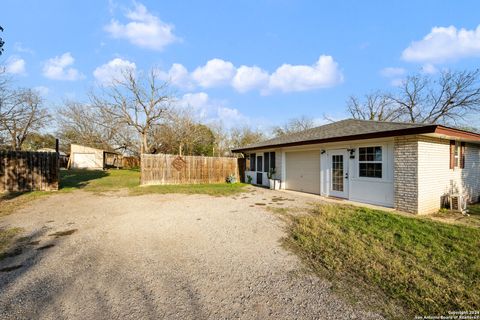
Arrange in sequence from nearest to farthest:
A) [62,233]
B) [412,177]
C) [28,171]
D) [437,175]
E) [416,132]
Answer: [62,233] → [416,132] → [412,177] → [437,175] → [28,171]

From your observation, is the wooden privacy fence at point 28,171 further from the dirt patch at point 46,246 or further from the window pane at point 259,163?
the window pane at point 259,163

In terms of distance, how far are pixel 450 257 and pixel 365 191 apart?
464 centimetres

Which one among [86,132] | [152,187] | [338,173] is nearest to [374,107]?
[338,173]

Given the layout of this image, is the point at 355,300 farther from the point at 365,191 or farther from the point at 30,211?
the point at 30,211

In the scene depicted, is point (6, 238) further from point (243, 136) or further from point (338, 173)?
point (243, 136)

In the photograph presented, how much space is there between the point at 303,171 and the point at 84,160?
28455 mm

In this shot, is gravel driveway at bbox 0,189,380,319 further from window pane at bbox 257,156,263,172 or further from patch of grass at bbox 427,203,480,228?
window pane at bbox 257,156,263,172

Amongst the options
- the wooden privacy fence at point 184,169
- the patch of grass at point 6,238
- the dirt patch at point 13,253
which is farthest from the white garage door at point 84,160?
the dirt patch at point 13,253

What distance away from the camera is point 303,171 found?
37.3 feet

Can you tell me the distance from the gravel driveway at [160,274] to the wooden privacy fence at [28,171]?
6261 mm

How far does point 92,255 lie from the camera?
3707 mm

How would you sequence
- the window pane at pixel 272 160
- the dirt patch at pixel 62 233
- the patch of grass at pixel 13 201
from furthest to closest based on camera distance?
the window pane at pixel 272 160 → the patch of grass at pixel 13 201 → the dirt patch at pixel 62 233

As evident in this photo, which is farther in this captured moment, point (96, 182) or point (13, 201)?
point (96, 182)

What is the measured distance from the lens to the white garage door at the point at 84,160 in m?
27.7
